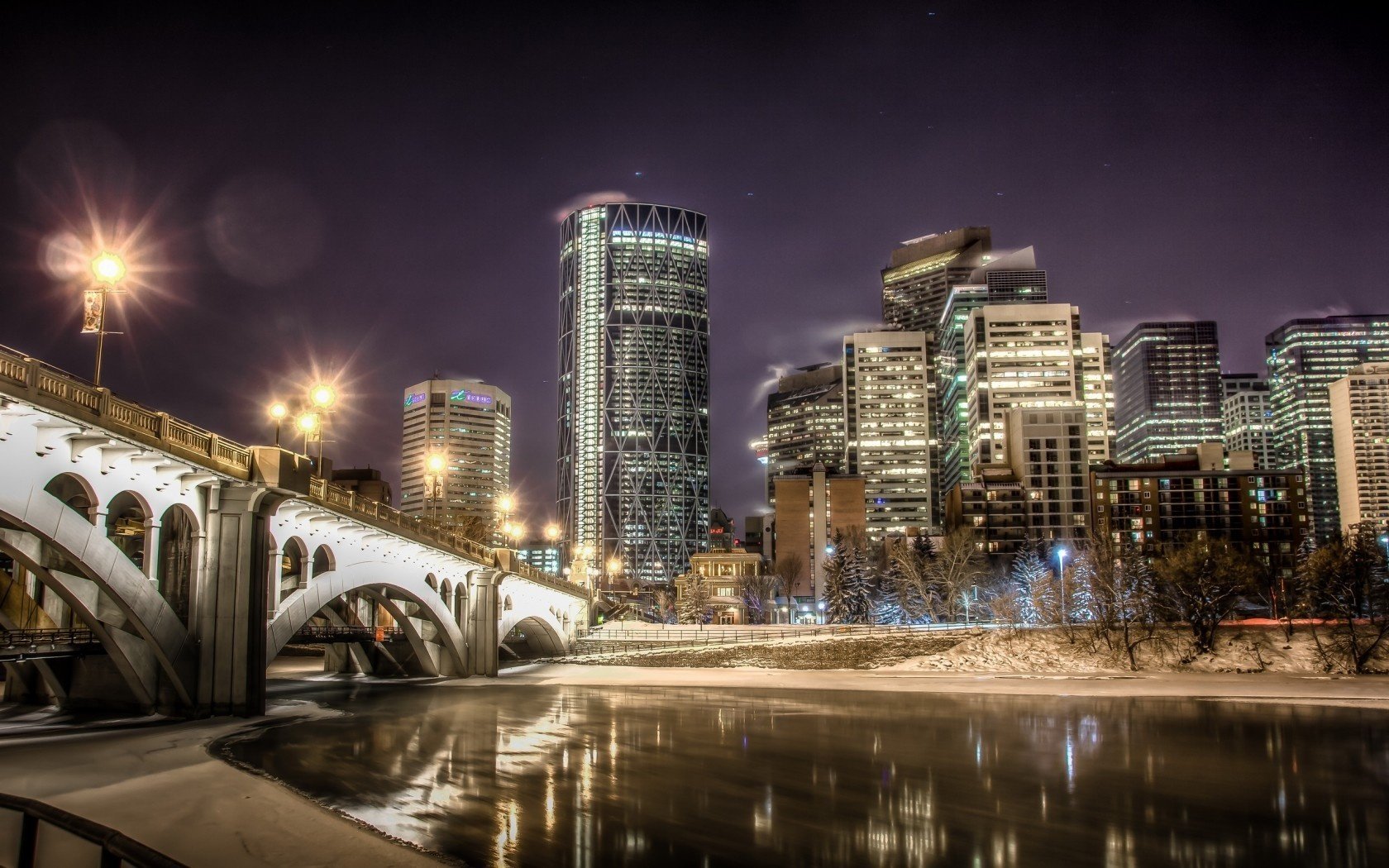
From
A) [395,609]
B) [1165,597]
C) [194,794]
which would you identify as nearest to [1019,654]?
[1165,597]

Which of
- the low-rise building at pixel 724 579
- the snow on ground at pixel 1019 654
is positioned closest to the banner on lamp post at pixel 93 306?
Answer: the snow on ground at pixel 1019 654

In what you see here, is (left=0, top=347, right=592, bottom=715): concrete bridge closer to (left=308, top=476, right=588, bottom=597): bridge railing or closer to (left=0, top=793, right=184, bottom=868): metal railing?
(left=308, top=476, right=588, bottom=597): bridge railing

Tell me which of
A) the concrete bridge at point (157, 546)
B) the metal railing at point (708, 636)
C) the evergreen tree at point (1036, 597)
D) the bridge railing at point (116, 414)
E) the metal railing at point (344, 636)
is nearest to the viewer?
the bridge railing at point (116, 414)

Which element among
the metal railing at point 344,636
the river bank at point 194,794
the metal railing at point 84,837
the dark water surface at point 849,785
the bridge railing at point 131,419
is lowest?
the dark water surface at point 849,785

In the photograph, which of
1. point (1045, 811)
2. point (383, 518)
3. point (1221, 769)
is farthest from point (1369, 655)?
point (383, 518)

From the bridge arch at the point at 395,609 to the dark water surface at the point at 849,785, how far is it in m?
4.57

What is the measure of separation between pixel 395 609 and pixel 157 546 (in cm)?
2532

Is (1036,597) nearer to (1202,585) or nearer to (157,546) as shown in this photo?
(1202,585)

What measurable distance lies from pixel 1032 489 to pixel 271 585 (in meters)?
162

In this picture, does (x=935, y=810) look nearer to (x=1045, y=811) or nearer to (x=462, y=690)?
(x=1045, y=811)

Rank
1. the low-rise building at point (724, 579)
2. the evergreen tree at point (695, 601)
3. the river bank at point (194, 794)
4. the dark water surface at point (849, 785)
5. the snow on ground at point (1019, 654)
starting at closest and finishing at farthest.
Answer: the river bank at point (194, 794) → the dark water surface at point (849, 785) → the snow on ground at point (1019, 654) → the evergreen tree at point (695, 601) → the low-rise building at point (724, 579)

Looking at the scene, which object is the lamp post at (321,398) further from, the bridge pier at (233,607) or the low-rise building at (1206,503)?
the low-rise building at (1206,503)

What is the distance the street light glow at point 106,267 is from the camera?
28.1 metres

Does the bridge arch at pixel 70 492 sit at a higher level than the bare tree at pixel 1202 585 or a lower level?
higher
